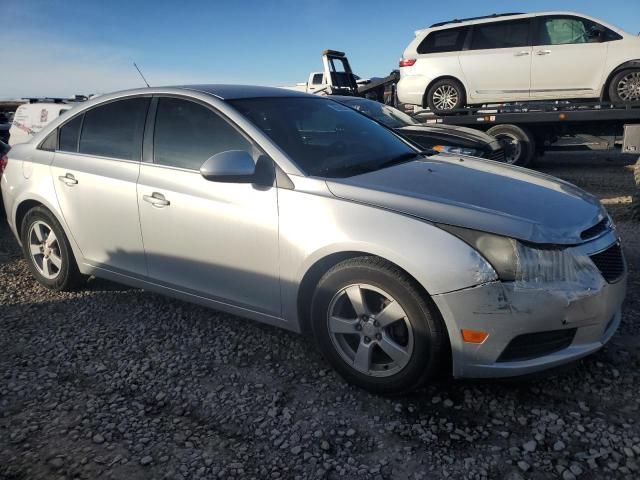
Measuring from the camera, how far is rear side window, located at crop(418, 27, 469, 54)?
10594 millimetres

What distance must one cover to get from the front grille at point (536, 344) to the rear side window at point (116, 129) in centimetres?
267

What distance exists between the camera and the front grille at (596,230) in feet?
8.79

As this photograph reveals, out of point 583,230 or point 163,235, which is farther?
point 163,235

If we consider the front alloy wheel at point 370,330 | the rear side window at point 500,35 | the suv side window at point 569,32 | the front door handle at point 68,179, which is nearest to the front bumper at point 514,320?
the front alloy wheel at point 370,330

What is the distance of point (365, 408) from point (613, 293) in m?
1.38

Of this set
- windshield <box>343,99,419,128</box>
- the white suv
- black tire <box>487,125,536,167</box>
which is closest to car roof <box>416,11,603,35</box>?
the white suv

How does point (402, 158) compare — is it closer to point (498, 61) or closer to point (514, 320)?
point (514, 320)

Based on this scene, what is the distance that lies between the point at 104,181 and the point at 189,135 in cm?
77

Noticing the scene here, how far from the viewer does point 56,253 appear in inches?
172

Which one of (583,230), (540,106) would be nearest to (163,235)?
(583,230)

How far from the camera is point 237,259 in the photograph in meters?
3.17

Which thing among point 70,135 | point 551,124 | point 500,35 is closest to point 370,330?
point 70,135

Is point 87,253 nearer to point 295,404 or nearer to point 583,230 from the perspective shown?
point 295,404

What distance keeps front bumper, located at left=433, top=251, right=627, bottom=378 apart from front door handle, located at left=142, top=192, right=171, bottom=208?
1.86 meters
